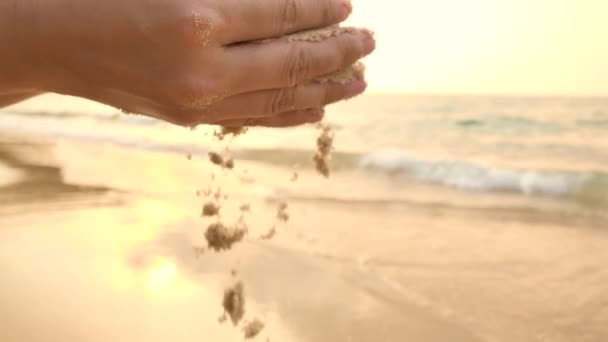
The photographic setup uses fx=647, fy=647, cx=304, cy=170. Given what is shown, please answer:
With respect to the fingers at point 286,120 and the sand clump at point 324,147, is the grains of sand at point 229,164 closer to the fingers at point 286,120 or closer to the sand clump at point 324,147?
the sand clump at point 324,147

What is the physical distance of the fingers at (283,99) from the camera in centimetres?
123

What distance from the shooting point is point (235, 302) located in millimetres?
2174

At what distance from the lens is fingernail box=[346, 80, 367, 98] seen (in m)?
1.42

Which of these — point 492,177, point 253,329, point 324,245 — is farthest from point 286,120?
point 492,177

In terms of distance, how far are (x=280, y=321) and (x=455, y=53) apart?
718cm

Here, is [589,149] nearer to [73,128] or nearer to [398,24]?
[398,24]

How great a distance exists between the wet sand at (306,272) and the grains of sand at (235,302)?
0.04 metres

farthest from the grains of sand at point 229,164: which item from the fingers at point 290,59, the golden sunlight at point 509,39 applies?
the golden sunlight at point 509,39

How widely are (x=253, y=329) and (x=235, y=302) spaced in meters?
0.19

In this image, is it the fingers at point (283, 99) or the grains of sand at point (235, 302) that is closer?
the fingers at point (283, 99)

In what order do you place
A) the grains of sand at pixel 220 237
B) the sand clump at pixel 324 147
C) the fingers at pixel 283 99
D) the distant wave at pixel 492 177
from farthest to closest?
1. the distant wave at pixel 492 177
2. the grains of sand at pixel 220 237
3. the sand clump at pixel 324 147
4. the fingers at pixel 283 99

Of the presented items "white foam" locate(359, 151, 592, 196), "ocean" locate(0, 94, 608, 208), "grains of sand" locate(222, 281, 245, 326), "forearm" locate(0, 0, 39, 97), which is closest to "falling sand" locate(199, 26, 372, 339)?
"grains of sand" locate(222, 281, 245, 326)

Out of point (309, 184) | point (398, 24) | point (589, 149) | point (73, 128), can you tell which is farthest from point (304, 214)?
point (73, 128)

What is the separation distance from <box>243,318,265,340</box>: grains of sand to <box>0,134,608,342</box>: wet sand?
0.11 ft
